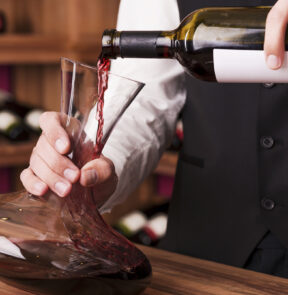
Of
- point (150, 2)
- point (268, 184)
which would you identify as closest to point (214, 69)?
point (268, 184)

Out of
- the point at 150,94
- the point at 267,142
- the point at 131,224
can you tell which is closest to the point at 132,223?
the point at 131,224

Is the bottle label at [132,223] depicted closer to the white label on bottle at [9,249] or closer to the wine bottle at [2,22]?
the wine bottle at [2,22]

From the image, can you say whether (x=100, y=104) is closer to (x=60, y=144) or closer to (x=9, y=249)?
(x=60, y=144)

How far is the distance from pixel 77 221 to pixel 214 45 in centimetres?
26

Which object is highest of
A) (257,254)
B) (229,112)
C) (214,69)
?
(214,69)

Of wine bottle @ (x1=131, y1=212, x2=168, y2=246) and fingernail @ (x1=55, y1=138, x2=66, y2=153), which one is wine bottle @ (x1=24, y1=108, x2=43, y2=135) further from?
fingernail @ (x1=55, y1=138, x2=66, y2=153)

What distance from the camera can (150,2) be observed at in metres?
1.09

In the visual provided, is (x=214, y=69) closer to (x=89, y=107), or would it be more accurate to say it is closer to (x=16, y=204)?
(x=89, y=107)

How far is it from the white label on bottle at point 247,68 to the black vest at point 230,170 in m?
0.32

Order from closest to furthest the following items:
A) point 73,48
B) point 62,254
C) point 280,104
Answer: point 62,254 → point 280,104 → point 73,48

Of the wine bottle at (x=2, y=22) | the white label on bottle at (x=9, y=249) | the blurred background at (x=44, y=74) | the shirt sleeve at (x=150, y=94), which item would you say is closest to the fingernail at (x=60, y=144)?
the white label on bottle at (x=9, y=249)

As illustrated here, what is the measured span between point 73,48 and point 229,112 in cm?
106

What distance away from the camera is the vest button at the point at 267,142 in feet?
3.11

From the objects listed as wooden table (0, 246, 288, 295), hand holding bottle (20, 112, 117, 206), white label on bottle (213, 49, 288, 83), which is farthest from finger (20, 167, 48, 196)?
white label on bottle (213, 49, 288, 83)
